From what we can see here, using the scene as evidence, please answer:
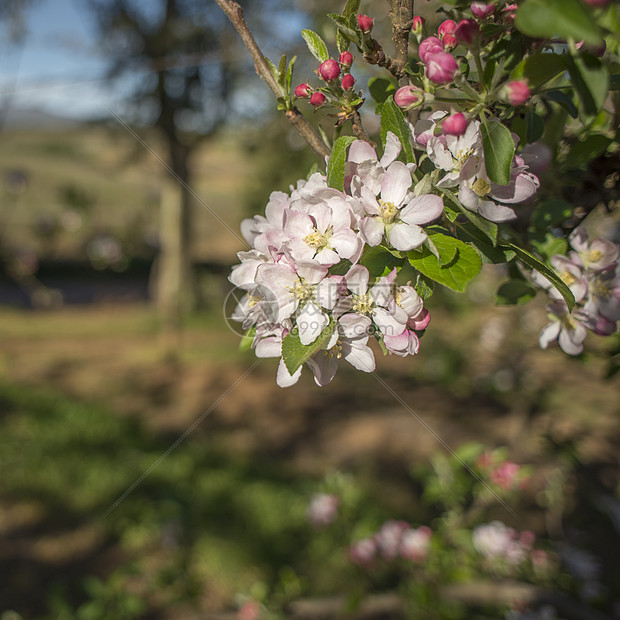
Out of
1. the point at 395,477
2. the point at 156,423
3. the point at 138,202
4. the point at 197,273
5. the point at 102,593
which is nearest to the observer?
the point at 102,593

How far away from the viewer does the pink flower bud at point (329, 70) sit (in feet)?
1.96

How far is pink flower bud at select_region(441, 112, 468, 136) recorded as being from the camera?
52cm

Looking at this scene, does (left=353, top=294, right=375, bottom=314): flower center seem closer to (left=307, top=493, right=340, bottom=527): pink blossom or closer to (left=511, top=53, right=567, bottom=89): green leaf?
(left=511, top=53, right=567, bottom=89): green leaf

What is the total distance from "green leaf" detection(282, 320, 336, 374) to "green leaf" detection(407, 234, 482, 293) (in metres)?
0.11

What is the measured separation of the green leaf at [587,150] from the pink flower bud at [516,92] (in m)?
0.21

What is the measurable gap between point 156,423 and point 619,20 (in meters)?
3.92

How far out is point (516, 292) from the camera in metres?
0.71

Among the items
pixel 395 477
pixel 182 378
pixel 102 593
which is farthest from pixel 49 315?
pixel 102 593

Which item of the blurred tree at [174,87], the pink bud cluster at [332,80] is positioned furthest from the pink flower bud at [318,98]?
the blurred tree at [174,87]

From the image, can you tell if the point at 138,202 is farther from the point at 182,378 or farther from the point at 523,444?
the point at 523,444

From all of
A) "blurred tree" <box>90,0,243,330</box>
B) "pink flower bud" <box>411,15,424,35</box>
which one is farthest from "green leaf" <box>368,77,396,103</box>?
"blurred tree" <box>90,0,243,330</box>

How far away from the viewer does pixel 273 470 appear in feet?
11.1

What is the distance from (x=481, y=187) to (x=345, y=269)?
0.17 m

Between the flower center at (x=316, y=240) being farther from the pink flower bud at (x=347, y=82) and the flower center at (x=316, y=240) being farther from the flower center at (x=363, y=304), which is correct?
the pink flower bud at (x=347, y=82)
